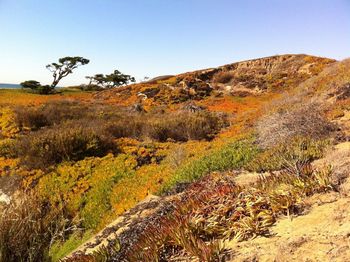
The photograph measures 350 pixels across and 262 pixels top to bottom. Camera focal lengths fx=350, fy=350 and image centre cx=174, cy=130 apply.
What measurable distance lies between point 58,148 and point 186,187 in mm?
6146

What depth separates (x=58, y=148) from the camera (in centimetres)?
1195

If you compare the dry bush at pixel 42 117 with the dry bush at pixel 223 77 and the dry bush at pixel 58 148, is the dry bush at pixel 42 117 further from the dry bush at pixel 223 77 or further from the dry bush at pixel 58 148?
the dry bush at pixel 223 77

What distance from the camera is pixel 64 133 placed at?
1250 centimetres

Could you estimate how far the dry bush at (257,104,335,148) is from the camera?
31.0 feet

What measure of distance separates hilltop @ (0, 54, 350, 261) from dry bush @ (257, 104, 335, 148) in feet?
0.14

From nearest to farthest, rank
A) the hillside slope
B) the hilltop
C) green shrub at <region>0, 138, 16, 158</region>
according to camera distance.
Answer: the hillside slope < the hilltop < green shrub at <region>0, 138, 16, 158</region>

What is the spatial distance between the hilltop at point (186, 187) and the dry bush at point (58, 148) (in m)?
0.04

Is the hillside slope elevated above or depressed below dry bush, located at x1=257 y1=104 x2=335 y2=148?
below

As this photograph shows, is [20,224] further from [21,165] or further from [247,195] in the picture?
[21,165]

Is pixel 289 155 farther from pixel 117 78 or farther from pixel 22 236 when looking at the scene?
pixel 117 78

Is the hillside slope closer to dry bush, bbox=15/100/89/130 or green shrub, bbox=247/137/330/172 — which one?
green shrub, bbox=247/137/330/172

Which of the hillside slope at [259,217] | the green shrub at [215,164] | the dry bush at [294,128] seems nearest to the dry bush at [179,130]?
the dry bush at [294,128]

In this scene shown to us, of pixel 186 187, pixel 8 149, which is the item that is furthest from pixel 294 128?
pixel 8 149

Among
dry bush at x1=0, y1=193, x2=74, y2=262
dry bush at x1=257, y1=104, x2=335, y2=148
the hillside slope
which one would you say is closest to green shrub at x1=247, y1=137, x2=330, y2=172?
the hillside slope
